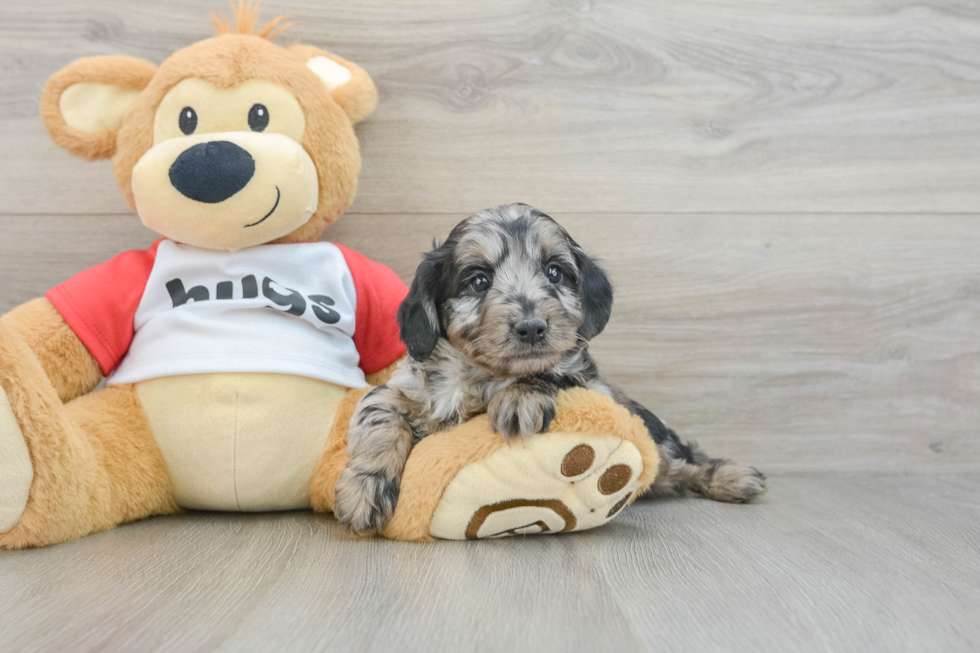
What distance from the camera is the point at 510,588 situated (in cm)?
133

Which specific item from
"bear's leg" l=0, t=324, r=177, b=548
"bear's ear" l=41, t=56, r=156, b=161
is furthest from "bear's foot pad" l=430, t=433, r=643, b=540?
"bear's ear" l=41, t=56, r=156, b=161

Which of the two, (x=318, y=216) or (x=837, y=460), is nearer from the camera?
(x=318, y=216)

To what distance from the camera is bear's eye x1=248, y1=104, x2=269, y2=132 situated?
1926 mm

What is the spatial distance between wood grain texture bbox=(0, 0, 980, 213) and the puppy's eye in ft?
2.50

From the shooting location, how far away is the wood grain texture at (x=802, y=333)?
2.50m

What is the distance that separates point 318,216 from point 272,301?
0.30 metres

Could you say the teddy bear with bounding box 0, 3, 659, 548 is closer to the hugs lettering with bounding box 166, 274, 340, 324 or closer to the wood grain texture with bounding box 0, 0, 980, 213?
the hugs lettering with bounding box 166, 274, 340, 324

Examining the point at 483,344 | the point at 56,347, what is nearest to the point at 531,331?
the point at 483,344

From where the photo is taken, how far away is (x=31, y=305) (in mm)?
1869

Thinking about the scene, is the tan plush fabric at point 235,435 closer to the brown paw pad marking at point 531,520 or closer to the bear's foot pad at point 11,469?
the bear's foot pad at point 11,469

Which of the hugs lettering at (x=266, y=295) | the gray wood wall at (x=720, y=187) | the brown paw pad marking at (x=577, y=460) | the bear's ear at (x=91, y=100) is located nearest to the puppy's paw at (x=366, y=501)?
the brown paw pad marking at (x=577, y=460)

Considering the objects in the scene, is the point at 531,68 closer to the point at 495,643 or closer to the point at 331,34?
the point at 331,34

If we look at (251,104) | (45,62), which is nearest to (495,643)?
(251,104)

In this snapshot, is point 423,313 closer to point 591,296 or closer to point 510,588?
point 591,296
